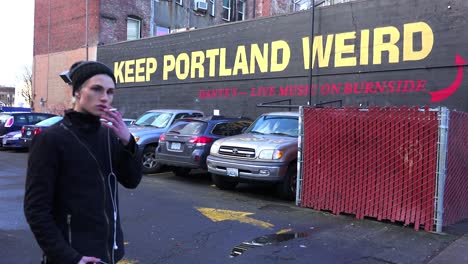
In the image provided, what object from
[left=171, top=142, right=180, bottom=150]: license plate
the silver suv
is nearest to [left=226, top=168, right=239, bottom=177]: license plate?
the silver suv

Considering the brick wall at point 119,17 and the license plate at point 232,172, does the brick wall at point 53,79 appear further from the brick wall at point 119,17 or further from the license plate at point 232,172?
the license plate at point 232,172

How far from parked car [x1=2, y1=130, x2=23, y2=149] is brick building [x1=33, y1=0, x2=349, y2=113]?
766cm

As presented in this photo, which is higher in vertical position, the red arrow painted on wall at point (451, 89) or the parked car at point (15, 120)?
the red arrow painted on wall at point (451, 89)

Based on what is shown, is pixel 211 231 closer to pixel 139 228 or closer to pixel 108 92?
pixel 139 228

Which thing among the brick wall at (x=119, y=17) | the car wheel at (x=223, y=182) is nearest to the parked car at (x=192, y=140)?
the car wheel at (x=223, y=182)

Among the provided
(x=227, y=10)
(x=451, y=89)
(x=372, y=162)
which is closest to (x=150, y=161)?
(x=372, y=162)

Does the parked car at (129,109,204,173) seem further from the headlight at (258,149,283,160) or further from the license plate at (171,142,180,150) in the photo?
the headlight at (258,149,283,160)

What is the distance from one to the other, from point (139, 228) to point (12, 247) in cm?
167

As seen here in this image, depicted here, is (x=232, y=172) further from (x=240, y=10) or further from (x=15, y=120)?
(x=240, y=10)

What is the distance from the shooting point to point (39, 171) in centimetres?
211

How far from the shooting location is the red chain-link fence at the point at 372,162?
6.83 meters

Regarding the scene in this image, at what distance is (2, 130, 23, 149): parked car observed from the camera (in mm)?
16953

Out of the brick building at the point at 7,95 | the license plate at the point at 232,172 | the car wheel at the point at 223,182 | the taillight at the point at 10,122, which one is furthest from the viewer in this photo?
the brick building at the point at 7,95

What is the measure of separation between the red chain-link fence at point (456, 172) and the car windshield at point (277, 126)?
324 cm
